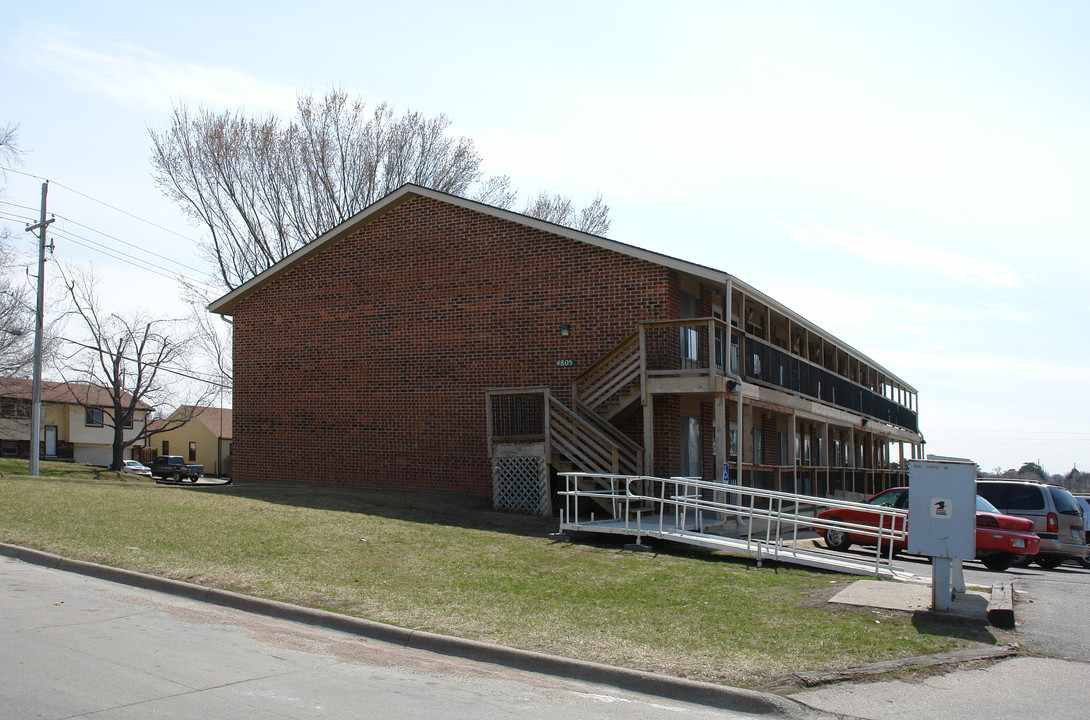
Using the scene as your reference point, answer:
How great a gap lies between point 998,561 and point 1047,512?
194 centimetres

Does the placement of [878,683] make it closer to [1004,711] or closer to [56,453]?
[1004,711]

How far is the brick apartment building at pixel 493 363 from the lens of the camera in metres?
18.1

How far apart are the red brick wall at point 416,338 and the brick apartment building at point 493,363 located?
39mm

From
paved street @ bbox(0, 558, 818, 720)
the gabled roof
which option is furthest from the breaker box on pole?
the gabled roof

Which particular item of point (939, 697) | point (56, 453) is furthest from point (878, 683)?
point (56, 453)

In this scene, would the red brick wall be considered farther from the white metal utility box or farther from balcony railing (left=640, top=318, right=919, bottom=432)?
the white metal utility box

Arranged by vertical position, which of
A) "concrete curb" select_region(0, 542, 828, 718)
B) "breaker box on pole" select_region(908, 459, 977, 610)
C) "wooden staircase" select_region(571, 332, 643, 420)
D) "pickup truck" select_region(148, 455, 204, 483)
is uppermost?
"wooden staircase" select_region(571, 332, 643, 420)

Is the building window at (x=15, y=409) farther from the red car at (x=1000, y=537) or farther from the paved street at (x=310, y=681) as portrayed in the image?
the red car at (x=1000, y=537)

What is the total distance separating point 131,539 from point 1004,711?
10535 millimetres

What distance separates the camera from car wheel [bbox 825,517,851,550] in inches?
681

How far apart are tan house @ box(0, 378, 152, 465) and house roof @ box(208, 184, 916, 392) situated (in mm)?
34738

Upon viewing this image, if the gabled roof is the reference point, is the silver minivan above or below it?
below

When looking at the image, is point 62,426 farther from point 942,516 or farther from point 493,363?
point 942,516

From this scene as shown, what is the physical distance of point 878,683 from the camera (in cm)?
699
